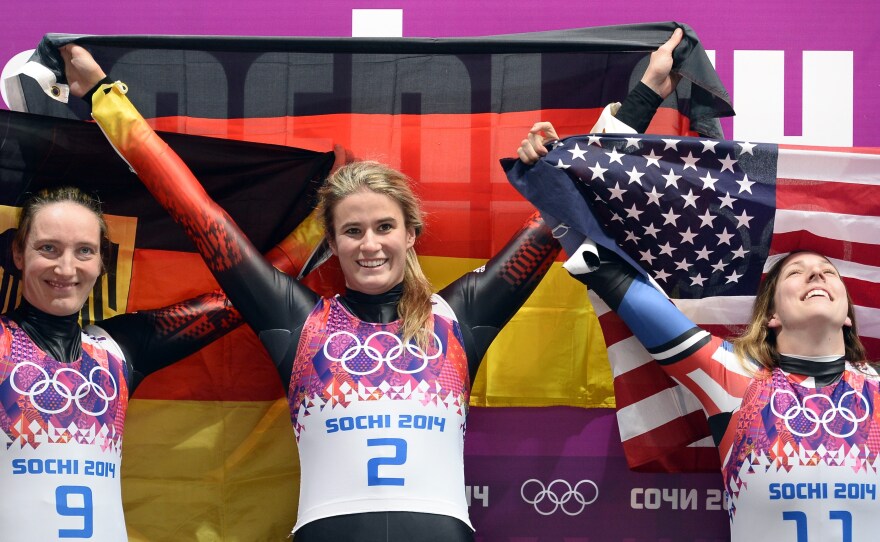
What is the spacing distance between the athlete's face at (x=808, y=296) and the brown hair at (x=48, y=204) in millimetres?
2158

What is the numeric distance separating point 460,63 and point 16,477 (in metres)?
1.94

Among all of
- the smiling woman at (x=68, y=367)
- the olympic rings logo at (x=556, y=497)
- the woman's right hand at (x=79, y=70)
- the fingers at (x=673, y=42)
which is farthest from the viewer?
the olympic rings logo at (x=556, y=497)

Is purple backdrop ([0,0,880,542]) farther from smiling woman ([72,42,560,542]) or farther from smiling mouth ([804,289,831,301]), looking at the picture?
smiling mouth ([804,289,831,301])

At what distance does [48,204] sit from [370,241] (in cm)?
101

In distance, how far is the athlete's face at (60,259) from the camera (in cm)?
326

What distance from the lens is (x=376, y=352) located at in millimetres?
3252

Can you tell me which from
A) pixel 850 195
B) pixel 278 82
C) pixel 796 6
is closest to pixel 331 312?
pixel 278 82

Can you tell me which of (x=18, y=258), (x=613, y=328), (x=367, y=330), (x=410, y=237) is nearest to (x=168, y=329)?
(x=18, y=258)

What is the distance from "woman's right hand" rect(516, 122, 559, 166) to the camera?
3.44 metres

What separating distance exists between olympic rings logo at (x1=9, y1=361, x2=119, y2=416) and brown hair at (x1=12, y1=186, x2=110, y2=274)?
42cm

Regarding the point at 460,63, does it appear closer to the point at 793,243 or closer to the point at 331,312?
the point at 331,312

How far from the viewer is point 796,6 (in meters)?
4.17

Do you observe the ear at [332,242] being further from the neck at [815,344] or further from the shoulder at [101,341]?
the neck at [815,344]

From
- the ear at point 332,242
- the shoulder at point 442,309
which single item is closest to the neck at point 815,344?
the shoulder at point 442,309
